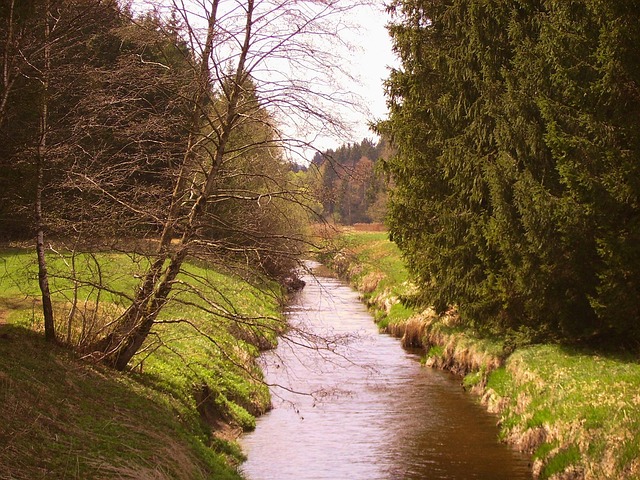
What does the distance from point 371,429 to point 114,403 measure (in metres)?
5.94

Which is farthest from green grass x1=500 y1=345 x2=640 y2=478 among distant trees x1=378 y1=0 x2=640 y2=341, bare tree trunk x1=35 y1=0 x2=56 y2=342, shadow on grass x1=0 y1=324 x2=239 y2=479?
bare tree trunk x1=35 y1=0 x2=56 y2=342

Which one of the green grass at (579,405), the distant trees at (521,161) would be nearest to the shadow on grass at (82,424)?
the green grass at (579,405)

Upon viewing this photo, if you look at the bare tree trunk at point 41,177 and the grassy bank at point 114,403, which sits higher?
the bare tree trunk at point 41,177

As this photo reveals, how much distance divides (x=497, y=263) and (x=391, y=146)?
20.6ft

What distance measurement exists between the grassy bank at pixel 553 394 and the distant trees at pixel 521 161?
0.90m

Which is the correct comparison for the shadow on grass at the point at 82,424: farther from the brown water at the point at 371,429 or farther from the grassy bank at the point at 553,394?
the grassy bank at the point at 553,394

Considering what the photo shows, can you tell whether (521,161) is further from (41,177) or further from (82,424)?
(82,424)

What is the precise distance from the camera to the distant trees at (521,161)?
1448cm

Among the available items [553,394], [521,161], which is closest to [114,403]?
[553,394]

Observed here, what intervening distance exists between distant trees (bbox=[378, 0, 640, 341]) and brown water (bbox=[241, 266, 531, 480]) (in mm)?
2768

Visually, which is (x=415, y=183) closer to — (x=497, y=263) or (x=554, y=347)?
(x=497, y=263)

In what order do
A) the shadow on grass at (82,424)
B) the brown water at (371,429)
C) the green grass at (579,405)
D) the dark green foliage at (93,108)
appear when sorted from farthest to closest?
the brown water at (371,429)
the dark green foliage at (93,108)
the green grass at (579,405)
the shadow on grass at (82,424)

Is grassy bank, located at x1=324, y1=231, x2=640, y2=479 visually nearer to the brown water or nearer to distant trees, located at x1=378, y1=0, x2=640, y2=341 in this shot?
the brown water

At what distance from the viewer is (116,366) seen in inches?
519
